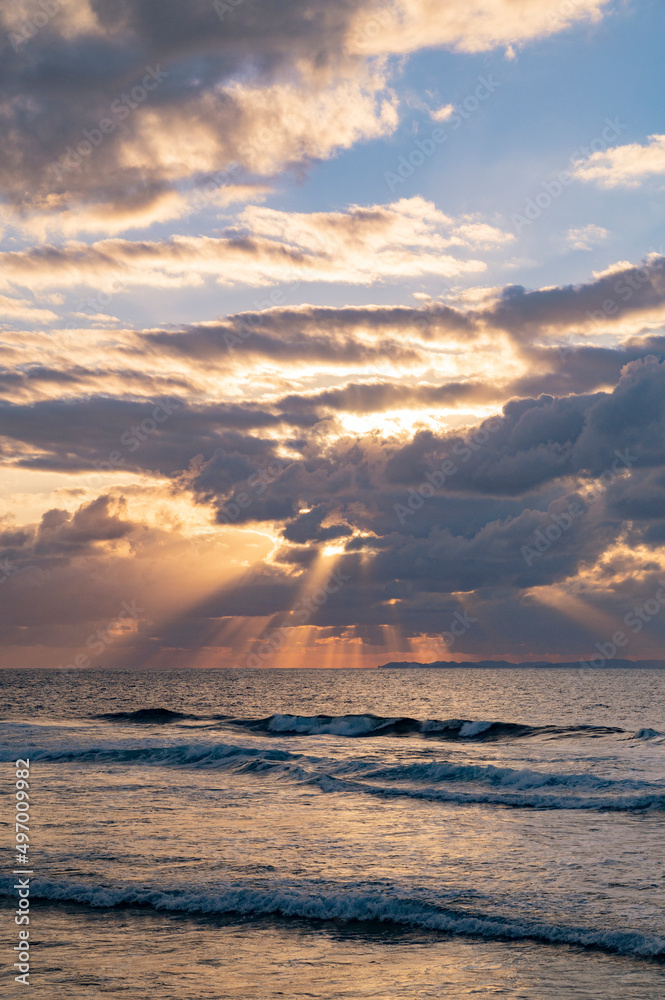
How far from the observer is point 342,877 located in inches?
719

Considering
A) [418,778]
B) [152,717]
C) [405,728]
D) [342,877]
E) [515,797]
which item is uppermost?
[342,877]

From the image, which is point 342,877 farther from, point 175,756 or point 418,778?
point 175,756

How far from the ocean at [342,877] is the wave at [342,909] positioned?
5cm

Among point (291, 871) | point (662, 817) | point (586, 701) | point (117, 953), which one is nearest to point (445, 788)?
point (662, 817)

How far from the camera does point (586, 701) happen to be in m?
104

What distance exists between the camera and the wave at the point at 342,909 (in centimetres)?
1449

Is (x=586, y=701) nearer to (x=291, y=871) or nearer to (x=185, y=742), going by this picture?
(x=185, y=742)

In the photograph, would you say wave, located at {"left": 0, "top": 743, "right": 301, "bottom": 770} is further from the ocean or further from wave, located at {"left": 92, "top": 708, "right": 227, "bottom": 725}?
wave, located at {"left": 92, "top": 708, "right": 227, "bottom": 725}

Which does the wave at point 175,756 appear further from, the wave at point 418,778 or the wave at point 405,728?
the wave at point 405,728

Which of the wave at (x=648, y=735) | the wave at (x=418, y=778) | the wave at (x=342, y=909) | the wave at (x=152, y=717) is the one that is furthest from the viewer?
the wave at (x=152, y=717)

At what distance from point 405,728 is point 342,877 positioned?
4482cm

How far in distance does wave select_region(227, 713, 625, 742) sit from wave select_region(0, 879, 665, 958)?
39470 millimetres

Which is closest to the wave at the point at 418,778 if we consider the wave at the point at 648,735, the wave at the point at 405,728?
the wave at the point at 405,728

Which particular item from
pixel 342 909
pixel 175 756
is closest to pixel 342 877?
pixel 342 909
